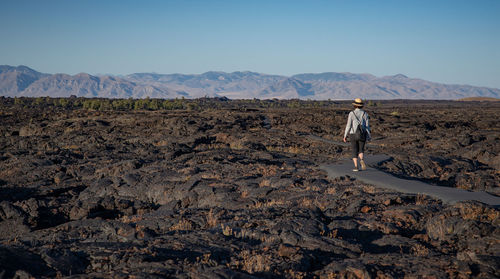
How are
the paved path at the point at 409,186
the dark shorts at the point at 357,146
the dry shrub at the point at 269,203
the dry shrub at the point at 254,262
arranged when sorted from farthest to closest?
the dark shorts at the point at 357,146 < the dry shrub at the point at 269,203 < the paved path at the point at 409,186 < the dry shrub at the point at 254,262

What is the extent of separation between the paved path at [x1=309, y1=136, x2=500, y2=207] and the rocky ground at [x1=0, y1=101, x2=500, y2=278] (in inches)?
19.9

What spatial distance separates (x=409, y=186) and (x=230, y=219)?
5.62m

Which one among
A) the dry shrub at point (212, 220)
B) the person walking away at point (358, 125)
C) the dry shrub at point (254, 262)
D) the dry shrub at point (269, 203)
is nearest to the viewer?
the dry shrub at point (254, 262)

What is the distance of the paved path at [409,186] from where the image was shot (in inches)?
424

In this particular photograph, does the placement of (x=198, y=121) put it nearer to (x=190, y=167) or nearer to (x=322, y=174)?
(x=190, y=167)

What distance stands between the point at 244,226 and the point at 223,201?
3.58 meters

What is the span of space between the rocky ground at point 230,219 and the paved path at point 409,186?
0.51 meters

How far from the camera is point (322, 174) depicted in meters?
14.8

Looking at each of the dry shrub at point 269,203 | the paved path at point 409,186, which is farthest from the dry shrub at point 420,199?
the dry shrub at point 269,203

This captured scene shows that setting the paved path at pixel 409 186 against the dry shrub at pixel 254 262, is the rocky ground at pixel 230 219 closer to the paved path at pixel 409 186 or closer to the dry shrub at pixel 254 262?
the dry shrub at pixel 254 262

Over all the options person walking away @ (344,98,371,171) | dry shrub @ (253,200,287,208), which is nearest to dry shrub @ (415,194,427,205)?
person walking away @ (344,98,371,171)

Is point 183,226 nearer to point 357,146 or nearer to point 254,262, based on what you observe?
point 254,262

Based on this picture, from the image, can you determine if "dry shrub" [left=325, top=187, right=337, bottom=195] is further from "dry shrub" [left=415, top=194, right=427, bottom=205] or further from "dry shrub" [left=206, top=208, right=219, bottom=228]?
"dry shrub" [left=206, top=208, right=219, bottom=228]

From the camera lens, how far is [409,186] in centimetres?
1236
